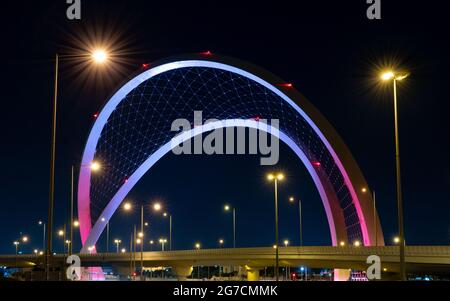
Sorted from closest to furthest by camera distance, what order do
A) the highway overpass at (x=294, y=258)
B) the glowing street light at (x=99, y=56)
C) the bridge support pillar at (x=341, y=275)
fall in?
1. the glowing street light at (x=99, y=56)
2. the highway overpass at (x=294, y=258)
3. the bridge support pillar at (x=341, y=275)

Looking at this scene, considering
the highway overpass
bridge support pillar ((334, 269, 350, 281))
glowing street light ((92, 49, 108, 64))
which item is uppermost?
glowing street light ((92, 49, 108, 64))

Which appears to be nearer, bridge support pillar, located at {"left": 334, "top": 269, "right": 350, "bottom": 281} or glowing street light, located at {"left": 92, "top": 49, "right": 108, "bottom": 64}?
glowing street light, located at {"left": 92, "top": 49, "right": 108, "bottom": 64}

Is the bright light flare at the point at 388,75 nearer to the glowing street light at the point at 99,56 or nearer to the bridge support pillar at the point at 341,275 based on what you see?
the glowing street light at the point at 99,56

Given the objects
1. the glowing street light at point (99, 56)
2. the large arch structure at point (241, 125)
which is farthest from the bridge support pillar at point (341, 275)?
the glowing street light at point (99, 56)

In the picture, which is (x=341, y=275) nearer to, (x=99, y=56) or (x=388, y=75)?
(x=388, y=75)

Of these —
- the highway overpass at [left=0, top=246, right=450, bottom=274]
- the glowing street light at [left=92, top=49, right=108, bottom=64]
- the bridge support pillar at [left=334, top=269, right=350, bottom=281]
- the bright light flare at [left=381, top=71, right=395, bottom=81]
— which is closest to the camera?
the glowing street light at [left=92, top=49, right=108, bottom=64]

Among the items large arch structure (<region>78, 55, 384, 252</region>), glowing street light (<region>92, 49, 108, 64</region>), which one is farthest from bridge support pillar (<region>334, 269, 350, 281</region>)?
glowing street light (<region>92, 49, 108, 64</region>)

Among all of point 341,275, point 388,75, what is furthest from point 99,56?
point 341,275

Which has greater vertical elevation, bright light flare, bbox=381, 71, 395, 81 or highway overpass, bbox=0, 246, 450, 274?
bright light flare, bbox=381, 71, 395, 81

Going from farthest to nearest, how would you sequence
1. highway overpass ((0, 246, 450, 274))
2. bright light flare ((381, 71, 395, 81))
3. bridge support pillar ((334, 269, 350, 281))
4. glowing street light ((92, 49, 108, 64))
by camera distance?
bridge support pillar ((334, 269, 350, 281)), highway overpass ((0, 246, 450, 274)), bright light flare ((381, 71, 395, 81)), glowing street light ((92, 49, 108, 64))

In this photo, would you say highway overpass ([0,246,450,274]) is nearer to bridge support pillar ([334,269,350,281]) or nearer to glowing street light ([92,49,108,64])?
→ bridge support pillar ([334,269,350,281])

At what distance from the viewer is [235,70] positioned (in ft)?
208

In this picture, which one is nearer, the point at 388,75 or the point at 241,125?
the point at 388,75
